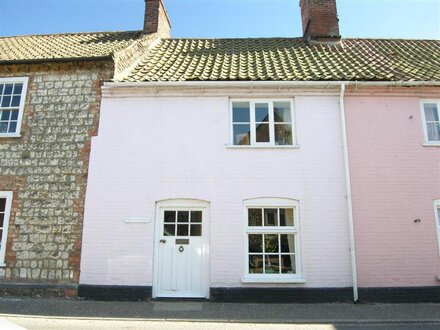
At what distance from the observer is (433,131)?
9828 millimetres

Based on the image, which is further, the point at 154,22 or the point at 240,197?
the point at 154,22

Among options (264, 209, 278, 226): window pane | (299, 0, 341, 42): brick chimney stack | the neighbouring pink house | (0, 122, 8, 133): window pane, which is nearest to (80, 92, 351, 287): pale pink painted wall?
the neighbouring pink house

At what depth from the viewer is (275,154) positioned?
9.41 metres

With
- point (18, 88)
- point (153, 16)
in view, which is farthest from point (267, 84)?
point (18, 88)

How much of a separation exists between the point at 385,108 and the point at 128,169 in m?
7.29

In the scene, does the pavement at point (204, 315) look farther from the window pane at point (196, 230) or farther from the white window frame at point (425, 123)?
the white window frame at point (425, 123)

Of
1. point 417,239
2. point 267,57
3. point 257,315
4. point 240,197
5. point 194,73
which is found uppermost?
point 267,57

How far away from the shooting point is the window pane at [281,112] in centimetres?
980

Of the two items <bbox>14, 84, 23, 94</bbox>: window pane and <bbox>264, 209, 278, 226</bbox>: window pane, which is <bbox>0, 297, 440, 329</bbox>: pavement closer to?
<bbox>264, 209, 278, 226</bbox>: window pane

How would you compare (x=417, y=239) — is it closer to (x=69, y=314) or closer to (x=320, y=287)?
(x=320, y=287)

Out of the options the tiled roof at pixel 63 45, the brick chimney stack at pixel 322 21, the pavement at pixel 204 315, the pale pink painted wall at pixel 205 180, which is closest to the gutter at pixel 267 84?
the pale pink painted wall at pixel 205 180

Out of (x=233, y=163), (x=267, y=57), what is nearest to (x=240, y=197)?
(x=233, y=163)

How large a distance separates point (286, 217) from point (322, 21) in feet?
26.9

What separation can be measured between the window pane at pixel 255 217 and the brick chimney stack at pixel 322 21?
762cm
